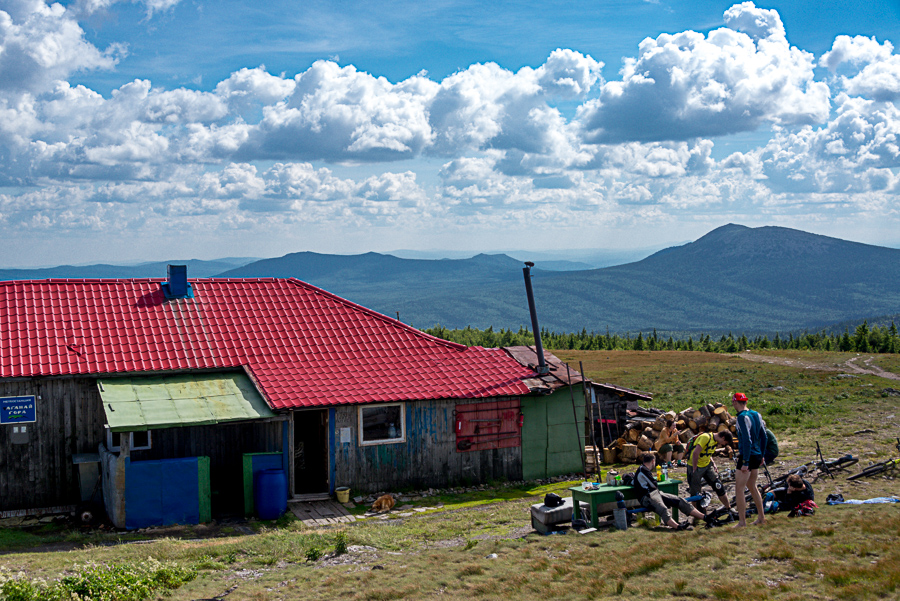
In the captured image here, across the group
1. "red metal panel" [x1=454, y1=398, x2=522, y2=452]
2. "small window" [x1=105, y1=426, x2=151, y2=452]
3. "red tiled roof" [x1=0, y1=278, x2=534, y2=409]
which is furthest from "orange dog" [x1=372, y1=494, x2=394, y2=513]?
"small window" [x1=105, y1=426, x2=151, y2=452]

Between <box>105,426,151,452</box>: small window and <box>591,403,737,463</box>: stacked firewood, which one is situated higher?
<box>105,426,151,452</box>: small window

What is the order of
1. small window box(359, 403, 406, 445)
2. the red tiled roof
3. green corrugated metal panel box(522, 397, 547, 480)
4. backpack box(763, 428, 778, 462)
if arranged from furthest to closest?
green corrugated metal panel box(522, 397, 547, 480)
small window box(359, 403, 406, 445)
the red tiled roof
backpack box(763, 428, 778, 462)

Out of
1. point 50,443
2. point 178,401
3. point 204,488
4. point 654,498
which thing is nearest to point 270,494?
point 204,488

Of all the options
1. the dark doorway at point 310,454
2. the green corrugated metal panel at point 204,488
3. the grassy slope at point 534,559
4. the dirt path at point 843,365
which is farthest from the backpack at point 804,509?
the dirt path at point 843,365

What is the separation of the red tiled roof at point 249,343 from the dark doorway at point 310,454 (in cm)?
137

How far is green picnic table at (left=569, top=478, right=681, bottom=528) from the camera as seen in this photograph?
1199 cm

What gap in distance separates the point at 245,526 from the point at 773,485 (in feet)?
33.2

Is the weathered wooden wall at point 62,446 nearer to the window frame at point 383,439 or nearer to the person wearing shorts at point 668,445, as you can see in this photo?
the window frame at point 383,439

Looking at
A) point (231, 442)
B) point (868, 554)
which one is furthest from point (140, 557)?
point (868, 554)

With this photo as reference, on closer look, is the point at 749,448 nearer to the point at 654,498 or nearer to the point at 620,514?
the point at 654,498

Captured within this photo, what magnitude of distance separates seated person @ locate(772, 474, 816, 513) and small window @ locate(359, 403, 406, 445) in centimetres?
862

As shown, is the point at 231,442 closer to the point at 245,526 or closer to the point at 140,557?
the point at 245,526

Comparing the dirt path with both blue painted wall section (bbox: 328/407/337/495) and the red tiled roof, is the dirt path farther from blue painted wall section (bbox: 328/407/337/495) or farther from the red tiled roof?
blue painted wall section (bbox: 328/407/337/495)

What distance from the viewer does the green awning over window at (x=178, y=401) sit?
49.6ft
